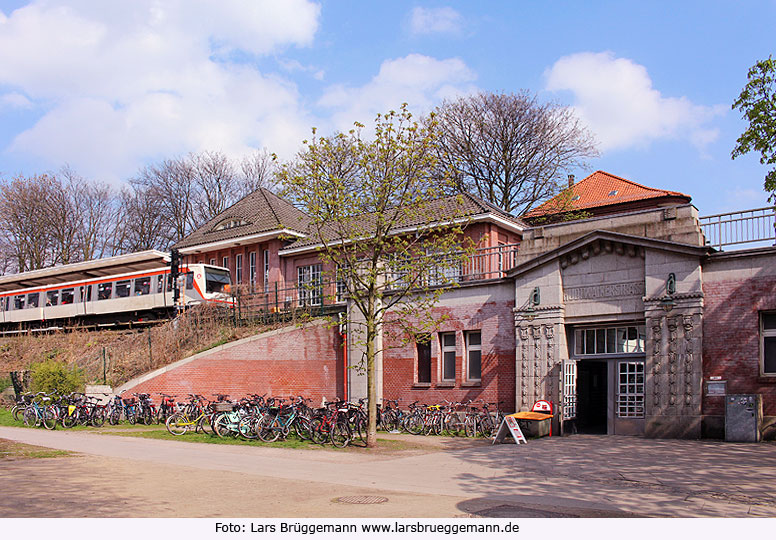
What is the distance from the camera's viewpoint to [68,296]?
38.6 m

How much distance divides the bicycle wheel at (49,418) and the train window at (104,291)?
1664 cm

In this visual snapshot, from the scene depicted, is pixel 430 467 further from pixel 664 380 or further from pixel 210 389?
pixel 210 389

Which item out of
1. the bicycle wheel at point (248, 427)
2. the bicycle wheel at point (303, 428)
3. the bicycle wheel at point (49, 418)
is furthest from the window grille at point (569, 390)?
the bicycle wheel at point (49, 418)

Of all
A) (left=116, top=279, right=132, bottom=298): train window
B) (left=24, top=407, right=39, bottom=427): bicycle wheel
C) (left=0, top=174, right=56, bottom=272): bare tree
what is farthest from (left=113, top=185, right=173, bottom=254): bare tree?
(left=24, top=407, right=39, bottom=427): bicycle wheel

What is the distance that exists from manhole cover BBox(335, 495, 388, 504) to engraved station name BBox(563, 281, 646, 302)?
37.6 ft

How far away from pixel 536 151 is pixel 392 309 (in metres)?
21.3

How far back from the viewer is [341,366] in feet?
83.6

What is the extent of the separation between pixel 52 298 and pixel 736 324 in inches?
1404

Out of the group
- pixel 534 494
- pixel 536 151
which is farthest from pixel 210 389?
pixel 536 151

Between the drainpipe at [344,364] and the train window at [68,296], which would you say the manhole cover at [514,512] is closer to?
the drainpipe at [344,364]

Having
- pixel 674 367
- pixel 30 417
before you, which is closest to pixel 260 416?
pixel 30 417

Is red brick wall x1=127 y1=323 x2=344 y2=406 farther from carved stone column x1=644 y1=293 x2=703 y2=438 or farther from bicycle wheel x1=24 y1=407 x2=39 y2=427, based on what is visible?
carved stone column x1=644 y1=293 x2=703 y2=438

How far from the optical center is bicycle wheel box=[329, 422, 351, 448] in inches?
661

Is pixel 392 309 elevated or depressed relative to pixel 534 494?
elevated
